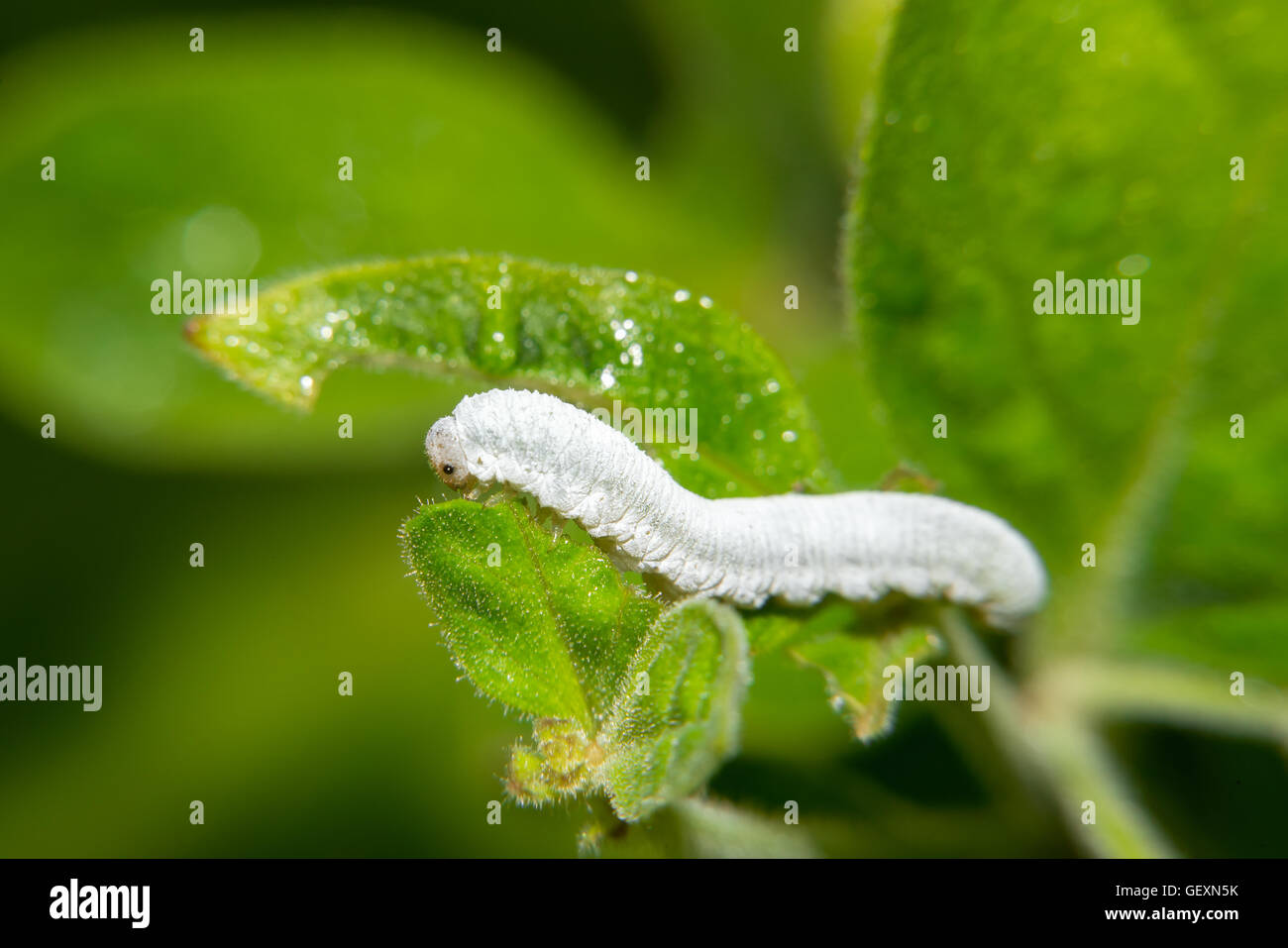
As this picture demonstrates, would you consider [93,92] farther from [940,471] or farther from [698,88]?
[940,471]

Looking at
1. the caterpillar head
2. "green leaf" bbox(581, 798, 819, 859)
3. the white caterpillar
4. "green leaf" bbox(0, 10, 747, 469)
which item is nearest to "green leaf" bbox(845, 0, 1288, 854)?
the white caterpillar

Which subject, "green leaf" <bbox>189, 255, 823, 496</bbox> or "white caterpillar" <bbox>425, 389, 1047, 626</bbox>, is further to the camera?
"white caterpillar" <bbox>425, 389, 1047, 626</bbox>

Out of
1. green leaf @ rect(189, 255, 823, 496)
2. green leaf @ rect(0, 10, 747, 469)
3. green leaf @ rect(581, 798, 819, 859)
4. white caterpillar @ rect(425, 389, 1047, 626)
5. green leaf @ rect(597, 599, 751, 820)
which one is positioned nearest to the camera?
green leaf @ rect(597, 599, 751, 820)

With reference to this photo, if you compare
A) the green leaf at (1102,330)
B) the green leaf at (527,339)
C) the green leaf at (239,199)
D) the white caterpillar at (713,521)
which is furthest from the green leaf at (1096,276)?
the green leaf at (239,199)

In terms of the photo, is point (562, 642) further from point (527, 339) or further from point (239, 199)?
point (239, 199)

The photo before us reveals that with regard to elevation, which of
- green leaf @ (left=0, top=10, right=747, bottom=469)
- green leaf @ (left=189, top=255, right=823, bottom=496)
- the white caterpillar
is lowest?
the white caterpillar

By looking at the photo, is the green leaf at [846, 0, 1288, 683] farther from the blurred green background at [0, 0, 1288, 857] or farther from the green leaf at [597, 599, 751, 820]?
the green leaf at [597, 599, 751, 820]
